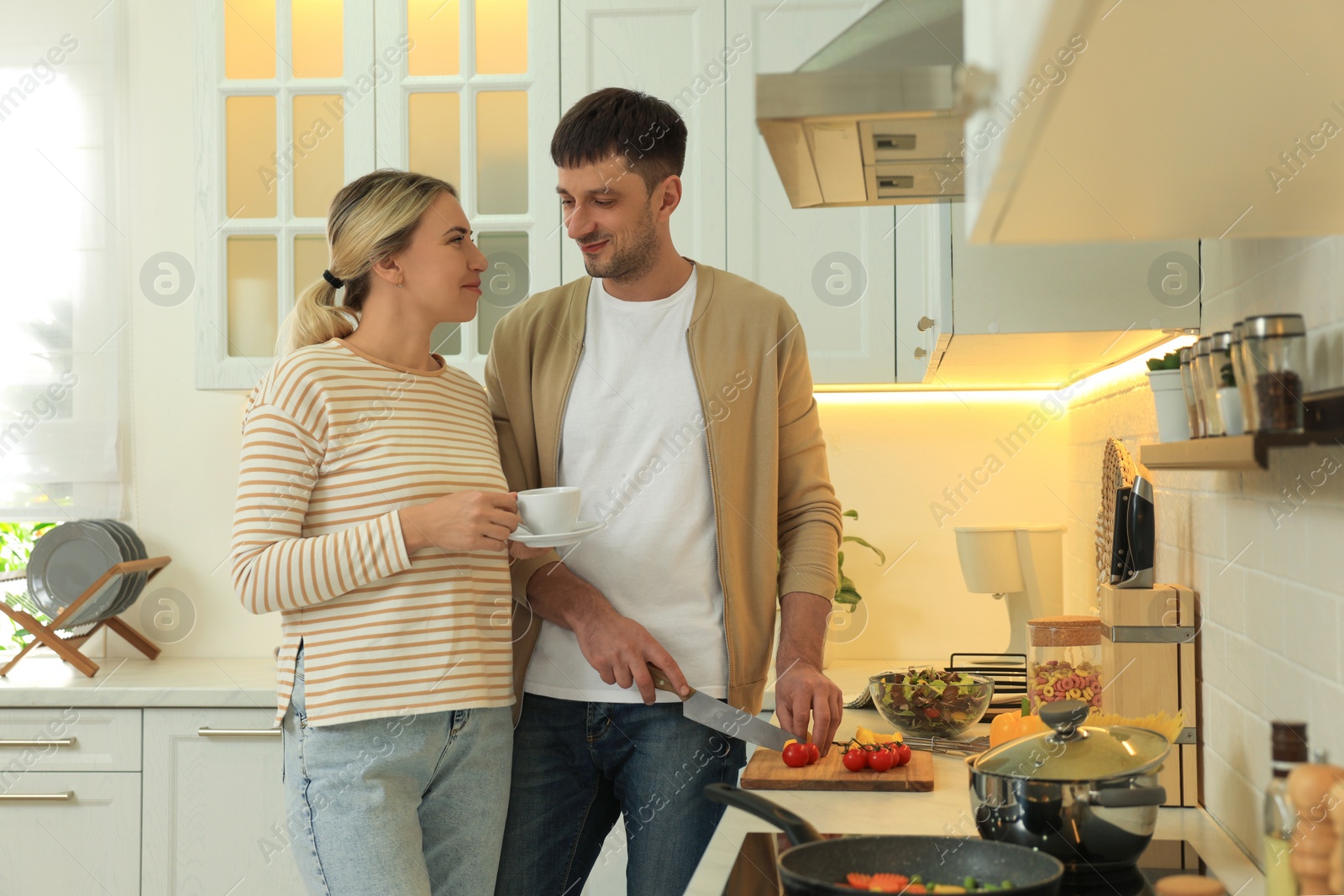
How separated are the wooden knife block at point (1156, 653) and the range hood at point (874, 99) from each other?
56 centimetres

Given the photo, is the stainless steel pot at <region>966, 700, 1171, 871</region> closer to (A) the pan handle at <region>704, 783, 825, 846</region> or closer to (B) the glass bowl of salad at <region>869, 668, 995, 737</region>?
(A) the pan handle at <region>704, 783, 825, 846</region>

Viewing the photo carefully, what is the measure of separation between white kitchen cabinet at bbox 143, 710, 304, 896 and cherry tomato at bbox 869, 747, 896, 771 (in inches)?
51.0

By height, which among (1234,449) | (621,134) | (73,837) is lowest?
(73,837)

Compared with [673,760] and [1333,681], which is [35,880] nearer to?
[673,760]

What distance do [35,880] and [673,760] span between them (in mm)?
1561

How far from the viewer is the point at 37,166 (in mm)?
2691

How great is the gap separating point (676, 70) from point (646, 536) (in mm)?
1236

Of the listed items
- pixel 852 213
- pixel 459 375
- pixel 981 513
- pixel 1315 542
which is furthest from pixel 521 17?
pixel 1315 542

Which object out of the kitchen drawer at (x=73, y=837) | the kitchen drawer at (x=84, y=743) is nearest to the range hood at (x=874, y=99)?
the kitchen drawer at (x=84, y=743)

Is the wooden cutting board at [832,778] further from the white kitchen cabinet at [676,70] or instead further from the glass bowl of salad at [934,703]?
the white kitchen cabinet at [676,70]

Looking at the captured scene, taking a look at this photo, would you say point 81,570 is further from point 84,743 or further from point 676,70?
point 676,70

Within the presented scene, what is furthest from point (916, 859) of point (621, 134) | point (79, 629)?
point (79, 629)

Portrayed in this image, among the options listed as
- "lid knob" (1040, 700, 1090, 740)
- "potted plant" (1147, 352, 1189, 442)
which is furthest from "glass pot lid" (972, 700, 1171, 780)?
"potted plant" (1147, 352, 1189, 442)

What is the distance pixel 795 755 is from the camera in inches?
51.2
